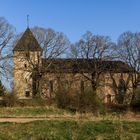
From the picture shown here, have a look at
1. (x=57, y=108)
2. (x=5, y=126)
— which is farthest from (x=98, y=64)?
(x=5, y=126)

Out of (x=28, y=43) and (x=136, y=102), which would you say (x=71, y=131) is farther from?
(x=28, y=43)

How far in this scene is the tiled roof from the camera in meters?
71.2

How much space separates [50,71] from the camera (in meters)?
71.7

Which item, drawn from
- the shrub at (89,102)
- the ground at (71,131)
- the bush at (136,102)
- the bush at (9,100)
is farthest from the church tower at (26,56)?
the ground at (71,131)

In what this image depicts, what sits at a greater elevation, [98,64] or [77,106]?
[98,64]

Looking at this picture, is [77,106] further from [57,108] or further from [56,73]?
[56,73]

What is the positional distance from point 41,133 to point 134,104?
26.8 metres

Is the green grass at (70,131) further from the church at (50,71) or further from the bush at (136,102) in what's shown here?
the church at (50,71)

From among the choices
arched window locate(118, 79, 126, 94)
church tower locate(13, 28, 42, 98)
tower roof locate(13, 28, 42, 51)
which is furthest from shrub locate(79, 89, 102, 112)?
arched window locate(118, 79, 126, 94)

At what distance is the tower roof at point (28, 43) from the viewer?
6949 cm

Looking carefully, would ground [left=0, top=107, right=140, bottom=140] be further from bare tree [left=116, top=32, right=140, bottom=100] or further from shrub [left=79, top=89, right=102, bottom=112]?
bare tree [left=116, top=32, right=140, bottom=100]

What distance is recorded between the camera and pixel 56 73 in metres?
74.2

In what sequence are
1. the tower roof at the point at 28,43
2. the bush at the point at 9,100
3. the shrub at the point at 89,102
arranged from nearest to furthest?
the shrub at the point at 89,102, the bush at the point at 9,100, the tower roof at the point at 28,43

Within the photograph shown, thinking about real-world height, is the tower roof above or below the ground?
above
